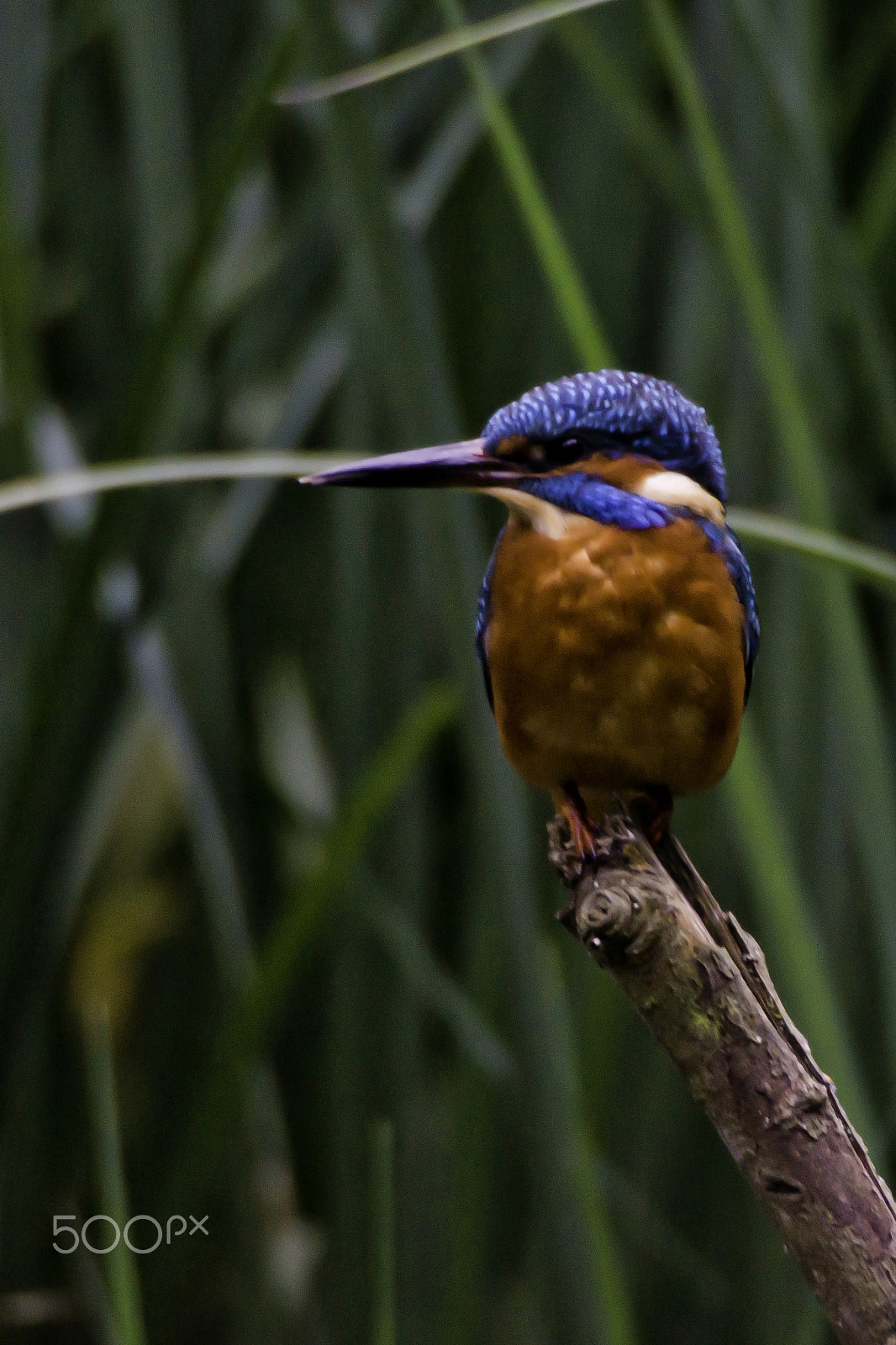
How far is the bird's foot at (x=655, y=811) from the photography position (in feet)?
2.48

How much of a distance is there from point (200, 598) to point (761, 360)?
66 cm

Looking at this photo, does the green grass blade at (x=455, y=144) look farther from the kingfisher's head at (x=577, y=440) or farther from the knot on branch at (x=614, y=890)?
the knot on branch at (x=614, y=890)

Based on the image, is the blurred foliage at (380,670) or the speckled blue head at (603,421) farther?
the blurred foliage at (380,670)

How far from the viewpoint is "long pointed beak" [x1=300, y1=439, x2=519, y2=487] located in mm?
648

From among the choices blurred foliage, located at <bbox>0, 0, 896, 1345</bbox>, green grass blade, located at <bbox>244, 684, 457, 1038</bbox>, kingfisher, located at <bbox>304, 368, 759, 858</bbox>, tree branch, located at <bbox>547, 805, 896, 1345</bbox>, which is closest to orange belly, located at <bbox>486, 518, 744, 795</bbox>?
kingfisher, located at <bbox>304, 368, 759, 858</bbox>

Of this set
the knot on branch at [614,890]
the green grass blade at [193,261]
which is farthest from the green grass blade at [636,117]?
the knot on branch at [614,890]

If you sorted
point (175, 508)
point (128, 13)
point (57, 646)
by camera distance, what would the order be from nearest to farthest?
point (57, 646)
point (128, 13)
point (175, 508)

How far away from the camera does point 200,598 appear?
144cm

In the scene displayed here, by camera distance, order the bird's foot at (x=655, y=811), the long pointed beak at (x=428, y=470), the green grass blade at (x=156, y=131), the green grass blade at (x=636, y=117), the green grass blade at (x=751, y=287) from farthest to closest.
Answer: the green grass blade at (x=156, y=131)
the green grass blade at (x=636, y=117)
the green grass blade at (x=751, y=287)
the bird's foot at (x=655, y=811)
the long pointed beak at (x=428, y=470)

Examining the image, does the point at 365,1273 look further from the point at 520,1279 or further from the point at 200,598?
the point at 200,598

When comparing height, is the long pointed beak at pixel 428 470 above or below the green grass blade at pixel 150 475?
below

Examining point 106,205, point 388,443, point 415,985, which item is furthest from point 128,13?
point 415,985

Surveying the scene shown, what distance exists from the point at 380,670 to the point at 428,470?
741mm

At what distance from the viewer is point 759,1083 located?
1.86 feet
